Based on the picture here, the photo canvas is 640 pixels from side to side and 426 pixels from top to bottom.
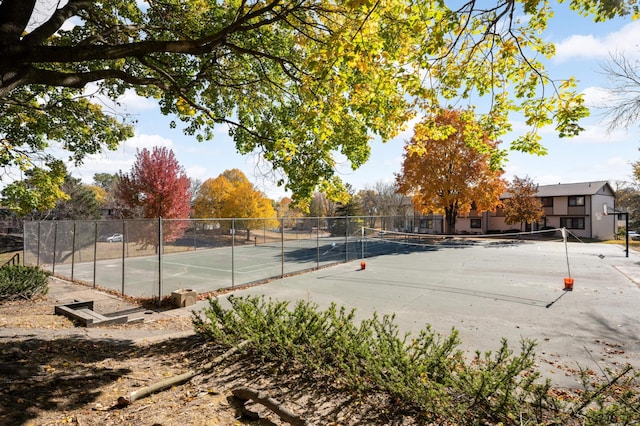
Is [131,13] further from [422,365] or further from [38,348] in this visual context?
[422,365]

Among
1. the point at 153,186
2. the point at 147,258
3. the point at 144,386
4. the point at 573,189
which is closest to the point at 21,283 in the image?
the point at 144,386

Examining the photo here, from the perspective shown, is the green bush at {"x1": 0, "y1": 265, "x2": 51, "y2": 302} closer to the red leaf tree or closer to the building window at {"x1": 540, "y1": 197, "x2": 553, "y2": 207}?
the red leaf tree

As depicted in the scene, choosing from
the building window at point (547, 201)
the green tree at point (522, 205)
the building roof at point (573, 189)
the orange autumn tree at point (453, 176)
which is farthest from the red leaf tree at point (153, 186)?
the building window at point (547, 201)

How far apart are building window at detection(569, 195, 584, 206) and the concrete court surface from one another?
31097mm

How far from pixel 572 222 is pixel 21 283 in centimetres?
5498

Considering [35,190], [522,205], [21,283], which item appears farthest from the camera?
[522,205]

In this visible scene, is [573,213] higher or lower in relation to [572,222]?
higher

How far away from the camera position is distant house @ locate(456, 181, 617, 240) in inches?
1660

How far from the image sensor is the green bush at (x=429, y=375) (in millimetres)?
3248

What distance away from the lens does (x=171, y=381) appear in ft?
14.2

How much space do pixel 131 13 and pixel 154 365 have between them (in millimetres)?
7825

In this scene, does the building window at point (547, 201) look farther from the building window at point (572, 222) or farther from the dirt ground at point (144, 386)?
the dirt ground at point (144, 386)

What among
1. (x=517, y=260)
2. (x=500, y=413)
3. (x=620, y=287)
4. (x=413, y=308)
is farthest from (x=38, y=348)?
(x=517, y=260)

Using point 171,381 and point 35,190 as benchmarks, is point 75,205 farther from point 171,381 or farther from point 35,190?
point 171,381
